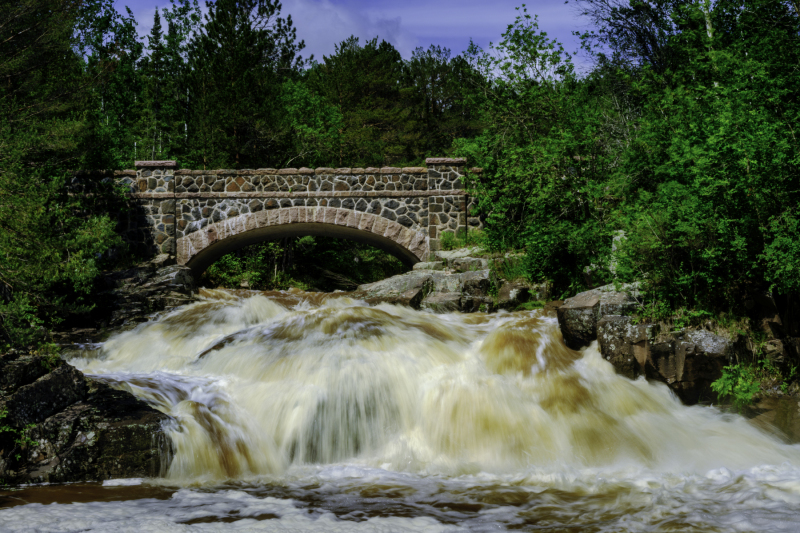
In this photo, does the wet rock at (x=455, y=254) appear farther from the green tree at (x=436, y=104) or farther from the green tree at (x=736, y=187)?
the green tree at (x=436, y=104)

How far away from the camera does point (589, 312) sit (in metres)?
7.42

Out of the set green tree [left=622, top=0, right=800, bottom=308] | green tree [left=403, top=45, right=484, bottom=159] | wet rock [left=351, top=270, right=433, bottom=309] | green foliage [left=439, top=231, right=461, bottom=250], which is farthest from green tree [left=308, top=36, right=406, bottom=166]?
green tree [left=622, top=0, right=800, bottom=308]

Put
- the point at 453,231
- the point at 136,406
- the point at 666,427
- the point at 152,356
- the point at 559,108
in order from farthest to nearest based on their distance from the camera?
the point at 453,231 → the point at 559,108 → the point at 152,356 → the point at 666,427 → the point at 136,406

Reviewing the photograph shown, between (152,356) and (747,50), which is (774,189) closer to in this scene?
(747,50)

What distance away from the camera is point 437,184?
1438 centimetres

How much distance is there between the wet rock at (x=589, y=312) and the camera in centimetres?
720

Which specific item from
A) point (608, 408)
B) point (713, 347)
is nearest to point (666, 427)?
point (608, 408)

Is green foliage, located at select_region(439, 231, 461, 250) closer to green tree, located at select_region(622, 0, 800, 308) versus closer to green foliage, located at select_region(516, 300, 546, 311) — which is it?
green foliage, located at select_region(516, 300, 546, 311)

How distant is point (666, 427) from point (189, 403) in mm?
4893

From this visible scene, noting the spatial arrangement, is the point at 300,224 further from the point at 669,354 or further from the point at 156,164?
the point at 669,354

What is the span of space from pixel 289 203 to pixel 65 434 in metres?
9.70

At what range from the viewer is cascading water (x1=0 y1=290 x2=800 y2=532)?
13.8 feet

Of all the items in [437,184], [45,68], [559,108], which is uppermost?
[45,68]

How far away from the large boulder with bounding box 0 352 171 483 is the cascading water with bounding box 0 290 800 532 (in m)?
0.27
